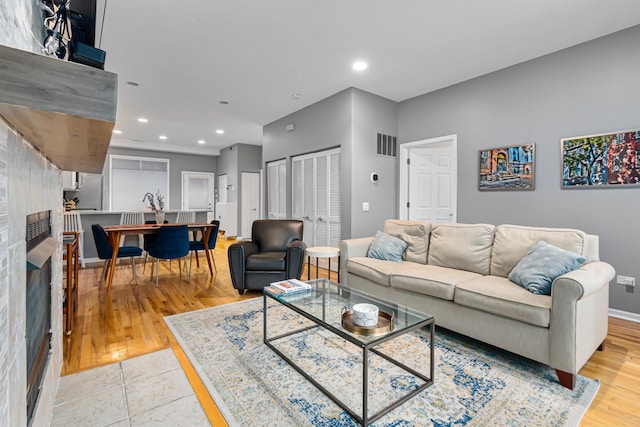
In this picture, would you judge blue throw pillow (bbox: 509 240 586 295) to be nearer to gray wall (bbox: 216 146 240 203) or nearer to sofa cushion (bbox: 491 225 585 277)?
sofa cushion (bbox: 491 225 585 277)

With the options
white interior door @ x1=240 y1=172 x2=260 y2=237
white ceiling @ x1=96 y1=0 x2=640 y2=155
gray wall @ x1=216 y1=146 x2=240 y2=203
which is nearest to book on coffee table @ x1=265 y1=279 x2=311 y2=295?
white ceiling @ x1=96 y1=0 x2=640 y2=155

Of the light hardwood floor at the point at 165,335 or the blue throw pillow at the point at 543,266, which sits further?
the blue throw pillow at the point at 543,266

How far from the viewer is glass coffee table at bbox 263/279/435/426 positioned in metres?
1.54

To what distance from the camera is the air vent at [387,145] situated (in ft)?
15.4

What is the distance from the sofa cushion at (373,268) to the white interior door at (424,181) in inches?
72.6

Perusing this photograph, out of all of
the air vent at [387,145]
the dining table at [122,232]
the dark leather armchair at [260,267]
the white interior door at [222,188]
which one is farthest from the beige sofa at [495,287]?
the white interior door at [222,188]

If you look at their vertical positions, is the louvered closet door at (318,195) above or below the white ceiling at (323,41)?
A: below

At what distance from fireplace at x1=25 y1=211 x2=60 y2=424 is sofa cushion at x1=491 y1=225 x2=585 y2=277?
2.99m

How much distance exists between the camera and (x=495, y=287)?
2223 mm

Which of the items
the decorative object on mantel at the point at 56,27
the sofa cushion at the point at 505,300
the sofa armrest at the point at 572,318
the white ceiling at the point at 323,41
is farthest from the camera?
the white ceiling at the point at 323,41

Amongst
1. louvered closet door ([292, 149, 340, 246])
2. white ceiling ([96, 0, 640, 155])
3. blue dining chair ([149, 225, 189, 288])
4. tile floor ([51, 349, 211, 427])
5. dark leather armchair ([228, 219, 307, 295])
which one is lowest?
tile floor ([51, 349, 211, 427])

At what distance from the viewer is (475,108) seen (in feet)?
13.1

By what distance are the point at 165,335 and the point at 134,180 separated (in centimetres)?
785

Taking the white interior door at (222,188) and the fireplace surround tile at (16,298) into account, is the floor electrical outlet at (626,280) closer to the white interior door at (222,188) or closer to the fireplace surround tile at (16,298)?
the fireplace surround tile at (16,298)
